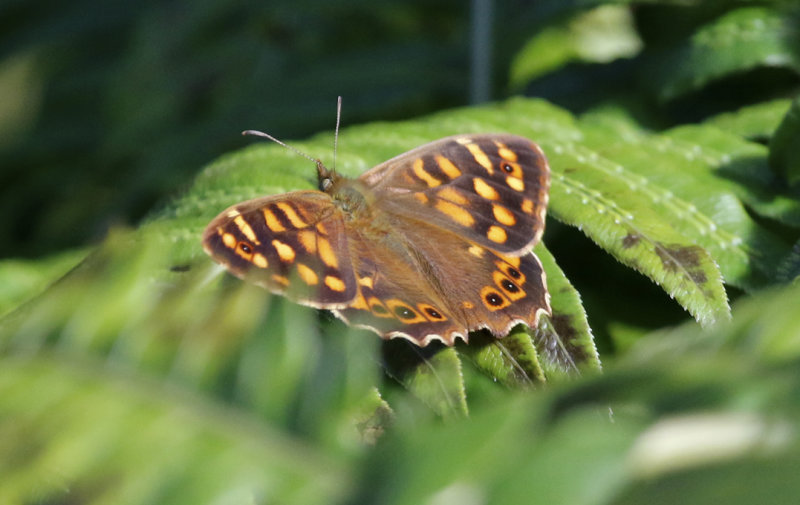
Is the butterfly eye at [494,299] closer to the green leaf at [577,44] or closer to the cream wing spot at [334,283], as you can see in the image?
the cream wing spot at [334,283]

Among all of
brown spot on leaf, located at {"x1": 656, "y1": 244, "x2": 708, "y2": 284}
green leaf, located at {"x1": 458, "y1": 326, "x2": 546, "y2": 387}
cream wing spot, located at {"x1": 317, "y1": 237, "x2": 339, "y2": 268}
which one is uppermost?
cream wing spot, located at {"x1": 317, "y1": 237, "x2": 339, "y2": 268}

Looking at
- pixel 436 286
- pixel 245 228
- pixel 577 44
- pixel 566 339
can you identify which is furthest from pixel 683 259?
pixel 577 44

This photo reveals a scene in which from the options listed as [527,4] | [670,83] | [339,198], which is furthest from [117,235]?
[527,4]

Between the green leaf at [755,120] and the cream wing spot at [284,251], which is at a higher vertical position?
the cream wing spot at [284,251]

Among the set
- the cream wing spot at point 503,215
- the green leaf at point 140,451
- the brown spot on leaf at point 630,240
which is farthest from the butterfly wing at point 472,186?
the green leaf at point 140,451

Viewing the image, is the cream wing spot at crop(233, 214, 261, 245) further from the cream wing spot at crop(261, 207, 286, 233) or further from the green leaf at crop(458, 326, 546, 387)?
the green leaf at crop(458, 326, 546, 387)

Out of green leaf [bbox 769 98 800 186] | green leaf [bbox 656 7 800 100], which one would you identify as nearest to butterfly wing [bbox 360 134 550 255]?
green leaf [bbox 769 98 800 186]
